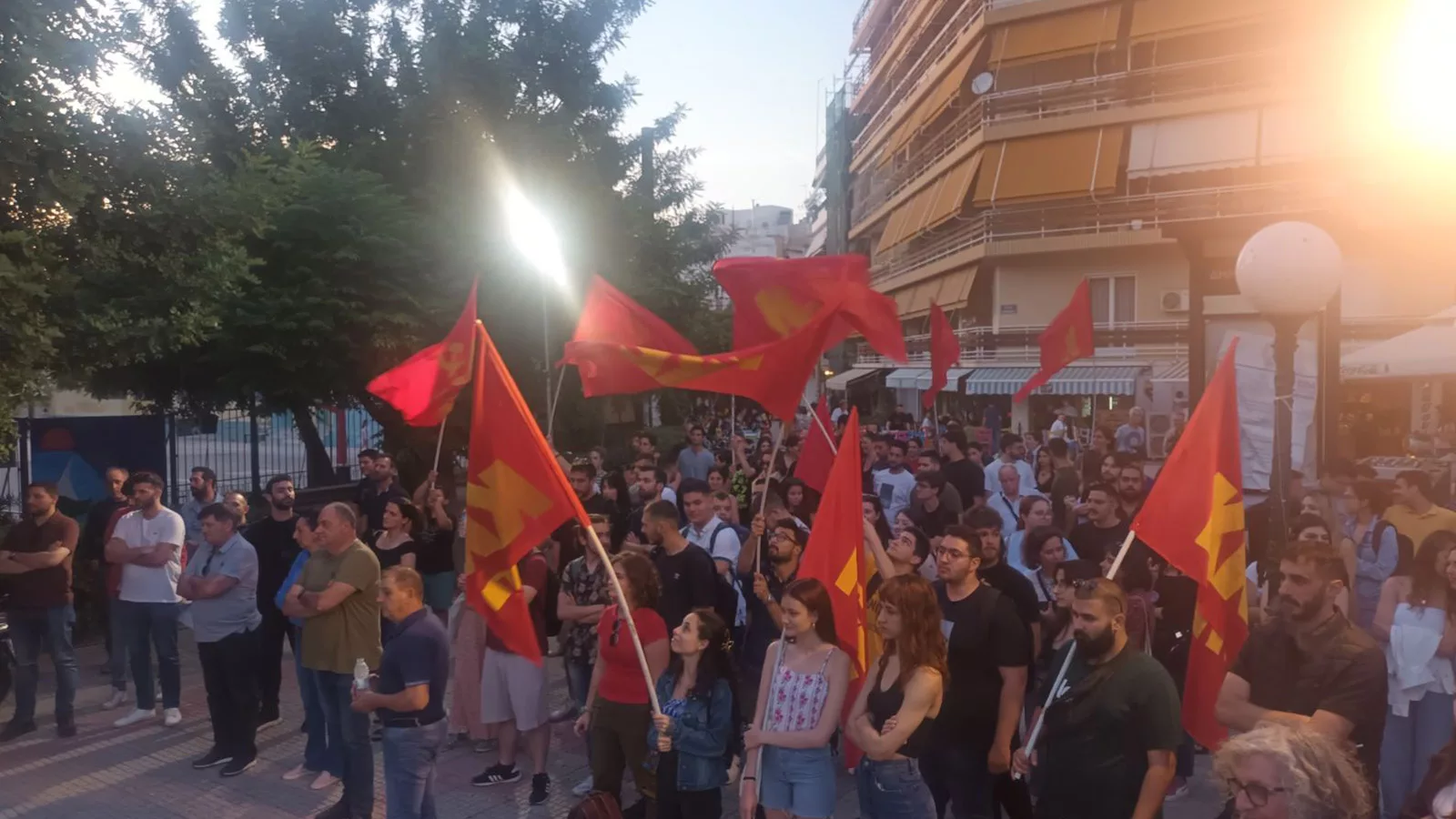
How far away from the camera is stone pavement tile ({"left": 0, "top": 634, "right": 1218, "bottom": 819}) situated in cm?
637

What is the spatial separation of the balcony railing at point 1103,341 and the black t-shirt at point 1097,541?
70.2 ft

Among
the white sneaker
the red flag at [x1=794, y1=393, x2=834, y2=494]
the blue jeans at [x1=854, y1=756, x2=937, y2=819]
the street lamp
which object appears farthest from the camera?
the street lamp

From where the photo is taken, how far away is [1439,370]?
12.3m

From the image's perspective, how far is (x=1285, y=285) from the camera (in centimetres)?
834

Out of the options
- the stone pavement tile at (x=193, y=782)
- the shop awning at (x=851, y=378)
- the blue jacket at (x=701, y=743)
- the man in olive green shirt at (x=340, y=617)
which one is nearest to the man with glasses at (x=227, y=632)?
the stone pavement tile at (x=193, y=782)

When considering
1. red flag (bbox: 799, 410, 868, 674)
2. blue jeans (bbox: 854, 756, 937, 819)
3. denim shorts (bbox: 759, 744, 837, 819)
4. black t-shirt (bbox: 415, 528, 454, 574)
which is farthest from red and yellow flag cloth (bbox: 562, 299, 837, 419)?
black t-shirt (bbox: 415, 528, 454, 574)

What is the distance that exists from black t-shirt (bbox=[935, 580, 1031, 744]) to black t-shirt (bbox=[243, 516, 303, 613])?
15.4 feet

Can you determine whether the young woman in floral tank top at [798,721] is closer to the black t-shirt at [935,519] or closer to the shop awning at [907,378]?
the black t-shirt at [935,519]

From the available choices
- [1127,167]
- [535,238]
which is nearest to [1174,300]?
[1127,167]

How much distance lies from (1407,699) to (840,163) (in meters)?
60.1

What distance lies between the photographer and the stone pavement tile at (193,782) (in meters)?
6.37

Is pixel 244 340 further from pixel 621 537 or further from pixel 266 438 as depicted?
pixel 621 537

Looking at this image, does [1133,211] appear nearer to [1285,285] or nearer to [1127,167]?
[1127,167]

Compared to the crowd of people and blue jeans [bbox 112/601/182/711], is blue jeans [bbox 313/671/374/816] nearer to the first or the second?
the crowd of people
